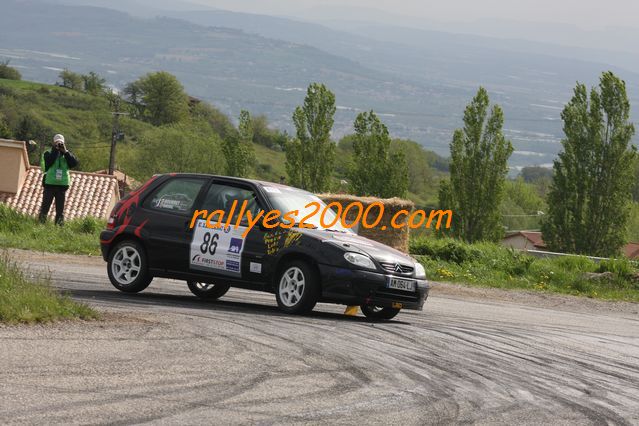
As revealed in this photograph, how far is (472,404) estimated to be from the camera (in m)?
7.68

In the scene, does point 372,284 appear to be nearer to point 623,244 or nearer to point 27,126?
point 623,244

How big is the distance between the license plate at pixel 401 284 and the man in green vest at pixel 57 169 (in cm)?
1017

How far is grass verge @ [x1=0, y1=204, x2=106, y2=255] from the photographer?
21422mm

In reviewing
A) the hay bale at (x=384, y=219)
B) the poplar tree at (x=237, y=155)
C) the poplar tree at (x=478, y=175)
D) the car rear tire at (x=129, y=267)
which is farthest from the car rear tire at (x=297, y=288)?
the poplar tree at (x=237, y=155)

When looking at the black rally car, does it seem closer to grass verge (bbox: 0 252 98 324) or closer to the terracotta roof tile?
grass verge (bbox: 0 252 98 324)

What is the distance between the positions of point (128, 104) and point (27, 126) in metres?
44.7

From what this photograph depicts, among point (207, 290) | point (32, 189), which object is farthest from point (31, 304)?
point (32, 189)

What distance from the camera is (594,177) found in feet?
235

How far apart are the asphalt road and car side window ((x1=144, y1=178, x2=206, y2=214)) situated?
1.22 metres

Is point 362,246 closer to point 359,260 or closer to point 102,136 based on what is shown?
point 359,260

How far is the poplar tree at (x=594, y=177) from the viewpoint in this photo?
6894 centimetres

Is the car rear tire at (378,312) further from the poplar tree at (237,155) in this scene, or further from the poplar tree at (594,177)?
the poplar tree at (237,155)

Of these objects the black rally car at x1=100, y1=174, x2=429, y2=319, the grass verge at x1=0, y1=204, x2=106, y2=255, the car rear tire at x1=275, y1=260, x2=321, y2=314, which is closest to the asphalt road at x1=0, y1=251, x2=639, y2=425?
the car rear tire at x1=275, y1=260, x2=321, y2=314

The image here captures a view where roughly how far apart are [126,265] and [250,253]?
1.93 m
